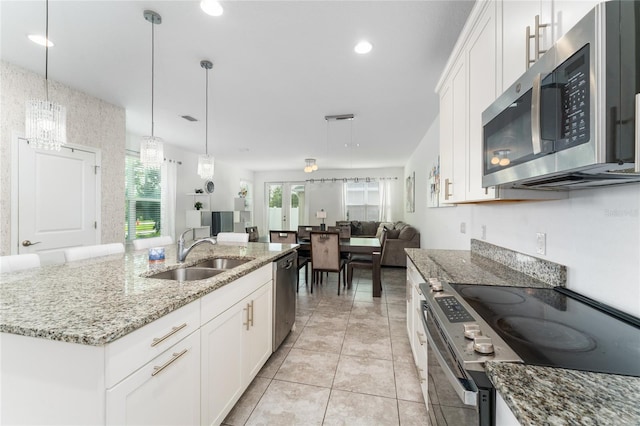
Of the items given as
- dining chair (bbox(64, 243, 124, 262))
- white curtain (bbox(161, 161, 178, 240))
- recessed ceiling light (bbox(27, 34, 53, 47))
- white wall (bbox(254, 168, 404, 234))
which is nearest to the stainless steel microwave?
dining chair (bbox(64, 243, 124, 262))

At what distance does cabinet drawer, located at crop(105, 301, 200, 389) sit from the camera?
846 mm

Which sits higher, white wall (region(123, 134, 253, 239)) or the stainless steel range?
white wall (region(123, 134, 253, 239))

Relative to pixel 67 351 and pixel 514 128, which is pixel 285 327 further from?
pixel 514 128

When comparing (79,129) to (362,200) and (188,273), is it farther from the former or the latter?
(362,200)

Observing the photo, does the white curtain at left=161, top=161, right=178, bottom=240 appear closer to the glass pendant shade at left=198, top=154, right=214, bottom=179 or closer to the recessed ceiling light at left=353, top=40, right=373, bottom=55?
the glass pendant shade at left=198, top=154, right=214, bottom=179

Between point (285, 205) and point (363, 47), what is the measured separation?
22.6ft

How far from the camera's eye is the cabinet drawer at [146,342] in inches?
33.3

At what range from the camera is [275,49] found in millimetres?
2182

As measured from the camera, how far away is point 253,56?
2.29 m

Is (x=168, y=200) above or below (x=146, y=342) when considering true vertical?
above

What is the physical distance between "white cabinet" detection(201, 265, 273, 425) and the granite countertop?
0.15 m

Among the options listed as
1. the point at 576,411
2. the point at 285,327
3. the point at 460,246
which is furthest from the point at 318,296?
the point at 576,411

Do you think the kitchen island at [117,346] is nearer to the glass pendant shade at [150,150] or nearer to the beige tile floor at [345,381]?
the beige tile floor at [345,381]

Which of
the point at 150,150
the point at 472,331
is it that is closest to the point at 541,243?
the point at 472,331
